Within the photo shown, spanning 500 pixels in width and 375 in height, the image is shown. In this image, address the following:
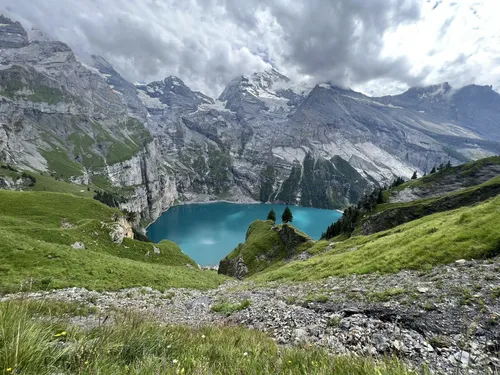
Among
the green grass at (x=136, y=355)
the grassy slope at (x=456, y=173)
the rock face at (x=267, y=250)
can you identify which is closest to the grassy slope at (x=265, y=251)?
the rock face at (x=267, y=250)

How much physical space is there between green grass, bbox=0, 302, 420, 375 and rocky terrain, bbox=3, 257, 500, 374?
0.95 m

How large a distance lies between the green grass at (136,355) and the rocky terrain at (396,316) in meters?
0.95

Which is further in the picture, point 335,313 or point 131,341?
point 335,313

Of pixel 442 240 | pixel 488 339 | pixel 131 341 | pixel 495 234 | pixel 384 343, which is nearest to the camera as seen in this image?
pixel 131 341

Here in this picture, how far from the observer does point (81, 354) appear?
12.6 ft

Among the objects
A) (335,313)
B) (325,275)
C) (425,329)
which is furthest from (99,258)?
(425,329)

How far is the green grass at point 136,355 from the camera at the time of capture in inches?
130

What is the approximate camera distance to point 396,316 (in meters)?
9.23

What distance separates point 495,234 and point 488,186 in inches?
2603

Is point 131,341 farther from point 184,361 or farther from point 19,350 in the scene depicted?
point 19,350

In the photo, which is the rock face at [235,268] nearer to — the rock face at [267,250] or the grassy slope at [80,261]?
the rock face at [267,250]

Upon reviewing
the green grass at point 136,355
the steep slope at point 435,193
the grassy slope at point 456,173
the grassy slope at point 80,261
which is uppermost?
the grassy slope at point 456,173

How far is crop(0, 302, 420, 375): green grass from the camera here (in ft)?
10.9

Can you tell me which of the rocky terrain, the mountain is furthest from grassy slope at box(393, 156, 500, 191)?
the rocky terrain
